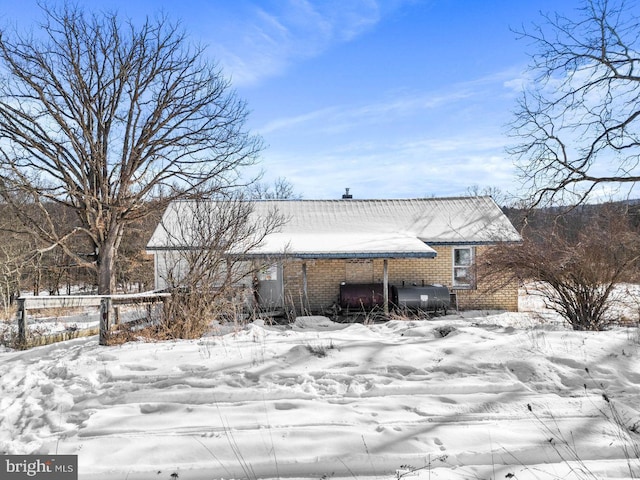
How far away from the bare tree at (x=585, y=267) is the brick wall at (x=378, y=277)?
656 cm

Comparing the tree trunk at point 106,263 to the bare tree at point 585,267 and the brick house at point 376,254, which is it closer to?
the brick house at point 376,254

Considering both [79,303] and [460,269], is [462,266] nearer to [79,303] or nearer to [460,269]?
[460,269]

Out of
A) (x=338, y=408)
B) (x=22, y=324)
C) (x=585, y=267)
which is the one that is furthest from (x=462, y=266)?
(x=22, y=324)

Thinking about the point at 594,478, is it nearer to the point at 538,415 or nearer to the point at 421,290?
the point at 538,415

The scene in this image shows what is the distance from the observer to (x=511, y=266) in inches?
363

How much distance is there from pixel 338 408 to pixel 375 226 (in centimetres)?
1442

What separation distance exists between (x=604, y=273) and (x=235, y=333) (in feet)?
24.6

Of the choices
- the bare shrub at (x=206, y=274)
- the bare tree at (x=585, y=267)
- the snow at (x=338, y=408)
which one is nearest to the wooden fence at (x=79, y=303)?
the bare shrub at (x=206, y=274)

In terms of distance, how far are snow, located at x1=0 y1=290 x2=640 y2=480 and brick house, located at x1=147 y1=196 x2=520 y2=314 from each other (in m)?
7.97

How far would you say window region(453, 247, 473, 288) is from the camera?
52.1 feet

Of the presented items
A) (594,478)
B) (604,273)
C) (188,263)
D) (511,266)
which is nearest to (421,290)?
(511,266)

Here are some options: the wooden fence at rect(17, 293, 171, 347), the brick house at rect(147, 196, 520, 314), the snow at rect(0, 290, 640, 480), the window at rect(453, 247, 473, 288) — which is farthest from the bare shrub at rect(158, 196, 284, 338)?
the window at rect(453, 247, 473, 288)

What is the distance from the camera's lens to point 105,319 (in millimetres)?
6910

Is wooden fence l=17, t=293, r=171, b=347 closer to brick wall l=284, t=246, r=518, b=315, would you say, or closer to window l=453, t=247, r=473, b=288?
brick wall l=284, t=246, r=518, b=315
